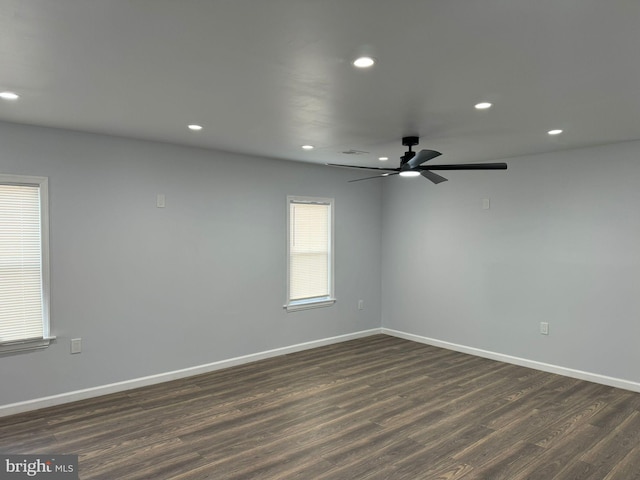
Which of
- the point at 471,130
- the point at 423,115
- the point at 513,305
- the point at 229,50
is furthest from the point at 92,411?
the point at 513,305

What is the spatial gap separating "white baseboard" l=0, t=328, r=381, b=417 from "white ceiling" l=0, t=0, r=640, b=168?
2391 millimetres

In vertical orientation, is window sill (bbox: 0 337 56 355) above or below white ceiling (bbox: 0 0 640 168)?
below

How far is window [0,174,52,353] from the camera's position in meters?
3.56

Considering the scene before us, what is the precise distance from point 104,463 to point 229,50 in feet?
8.92

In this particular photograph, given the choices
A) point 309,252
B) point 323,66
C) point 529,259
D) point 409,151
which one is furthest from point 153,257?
point 529,259

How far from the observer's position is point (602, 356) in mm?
4453

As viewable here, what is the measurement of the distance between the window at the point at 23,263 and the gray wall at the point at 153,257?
0.08 metres

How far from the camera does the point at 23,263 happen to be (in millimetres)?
3650

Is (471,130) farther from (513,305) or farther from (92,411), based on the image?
(92,411)

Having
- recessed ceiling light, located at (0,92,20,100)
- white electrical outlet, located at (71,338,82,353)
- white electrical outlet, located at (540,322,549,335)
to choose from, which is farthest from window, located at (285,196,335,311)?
recessed ceiling light, located at (0,92,20,100)

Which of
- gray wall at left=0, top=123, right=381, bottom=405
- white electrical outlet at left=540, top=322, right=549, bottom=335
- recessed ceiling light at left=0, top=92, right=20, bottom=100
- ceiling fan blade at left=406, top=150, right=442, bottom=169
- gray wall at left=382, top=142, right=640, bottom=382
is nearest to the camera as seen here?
recessed ceiling light at left=0, top=92, right=20, bottom=100

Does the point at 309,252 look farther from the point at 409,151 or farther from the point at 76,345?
the point at 76,345

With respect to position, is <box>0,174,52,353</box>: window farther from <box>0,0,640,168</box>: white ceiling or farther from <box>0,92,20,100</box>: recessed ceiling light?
<box>0,92,20,100</box>: recessed ceiling light

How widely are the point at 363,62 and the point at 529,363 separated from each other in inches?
168
